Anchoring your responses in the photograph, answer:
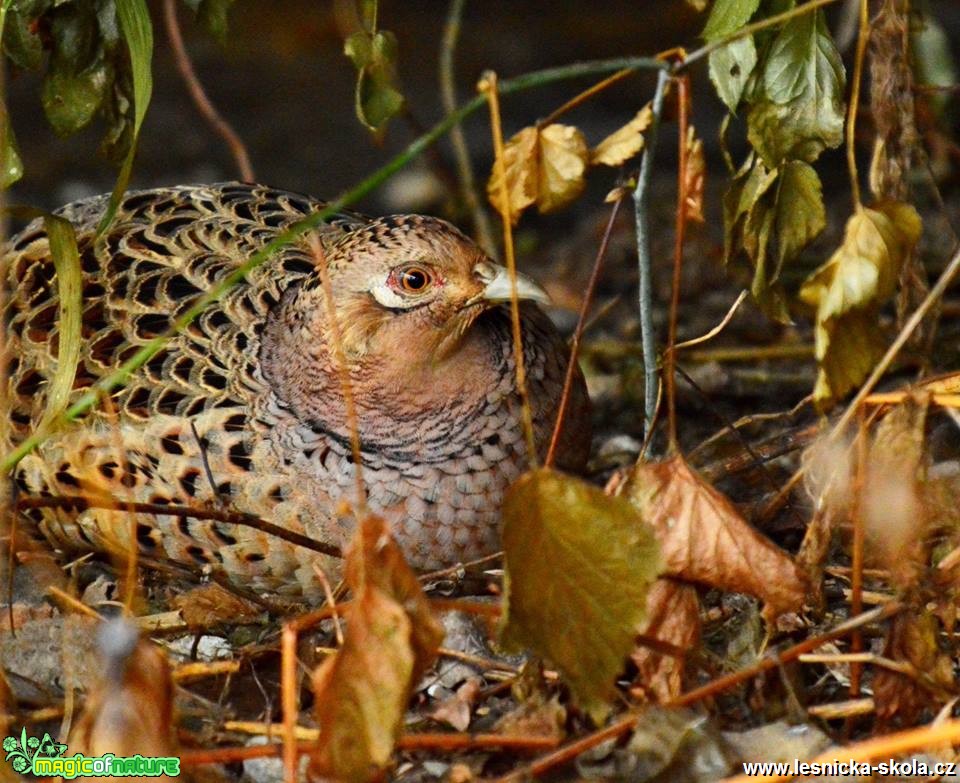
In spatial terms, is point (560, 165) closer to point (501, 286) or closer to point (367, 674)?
point (501, 286)

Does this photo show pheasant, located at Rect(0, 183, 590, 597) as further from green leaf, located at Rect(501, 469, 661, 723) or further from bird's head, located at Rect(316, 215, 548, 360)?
green leaf, located at Rect(501, 469, 661, 723)

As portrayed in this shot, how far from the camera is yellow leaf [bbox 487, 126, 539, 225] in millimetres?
3137

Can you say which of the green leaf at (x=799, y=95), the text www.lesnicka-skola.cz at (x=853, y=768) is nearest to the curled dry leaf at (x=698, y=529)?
the text www.lesnicka-skola.cz at (x=853, y=768)

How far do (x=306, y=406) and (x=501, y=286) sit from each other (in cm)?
59

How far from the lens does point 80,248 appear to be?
4.04m

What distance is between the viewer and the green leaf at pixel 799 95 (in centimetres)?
306

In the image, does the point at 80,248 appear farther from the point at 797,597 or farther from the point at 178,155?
the point at 178,155

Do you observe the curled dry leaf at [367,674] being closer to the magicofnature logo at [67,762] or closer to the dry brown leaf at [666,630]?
the magicofnature logo at [67,762]

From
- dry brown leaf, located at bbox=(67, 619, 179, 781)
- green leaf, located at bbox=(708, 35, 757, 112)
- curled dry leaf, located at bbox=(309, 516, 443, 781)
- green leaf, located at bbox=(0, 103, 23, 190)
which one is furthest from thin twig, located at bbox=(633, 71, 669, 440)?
green leaf, located at bbox=(0, 103, 23, 190)

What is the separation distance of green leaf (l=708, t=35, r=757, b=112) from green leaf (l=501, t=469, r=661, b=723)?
3.19 feet

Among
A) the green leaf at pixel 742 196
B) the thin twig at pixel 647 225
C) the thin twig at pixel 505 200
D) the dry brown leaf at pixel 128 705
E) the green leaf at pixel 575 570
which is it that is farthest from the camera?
the green leaf at pixel 742 196

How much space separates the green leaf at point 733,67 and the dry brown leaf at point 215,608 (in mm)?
1616

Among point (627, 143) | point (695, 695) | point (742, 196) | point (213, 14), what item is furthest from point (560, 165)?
point (695, 695)

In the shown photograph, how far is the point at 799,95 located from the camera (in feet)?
10.1
